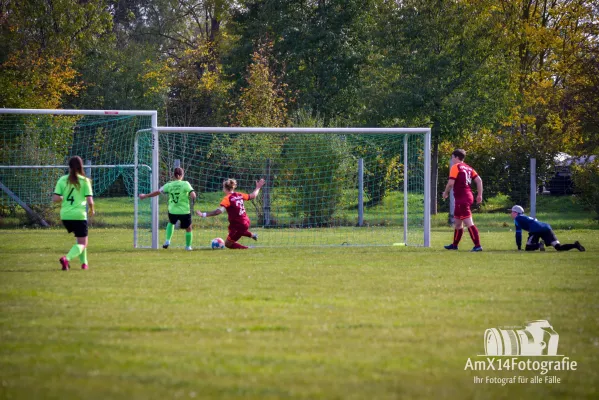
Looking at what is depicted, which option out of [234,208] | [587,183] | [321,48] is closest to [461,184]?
[234,208]

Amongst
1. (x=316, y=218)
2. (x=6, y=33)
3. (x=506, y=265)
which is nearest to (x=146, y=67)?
(x=6, y=33)

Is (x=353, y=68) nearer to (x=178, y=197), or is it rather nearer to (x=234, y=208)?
(x=234, y=208)

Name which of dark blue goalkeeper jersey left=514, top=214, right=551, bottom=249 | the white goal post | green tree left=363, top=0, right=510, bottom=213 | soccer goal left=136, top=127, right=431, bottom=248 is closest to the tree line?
green tree left=363, top=0, right=510, bottom=213

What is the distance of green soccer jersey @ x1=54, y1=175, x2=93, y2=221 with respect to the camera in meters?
11.8

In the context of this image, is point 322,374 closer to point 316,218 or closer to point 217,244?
point 217,244

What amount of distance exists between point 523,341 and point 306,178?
16298 mm

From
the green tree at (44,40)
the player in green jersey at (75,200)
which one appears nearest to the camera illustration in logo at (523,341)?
the player in green jersey at (75,200)

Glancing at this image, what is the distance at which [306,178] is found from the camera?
22.8m

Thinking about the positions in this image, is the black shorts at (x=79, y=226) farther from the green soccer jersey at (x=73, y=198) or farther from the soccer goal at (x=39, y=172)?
the soccer goal at (x=39, y=172)

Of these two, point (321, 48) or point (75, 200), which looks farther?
point (321, 48)

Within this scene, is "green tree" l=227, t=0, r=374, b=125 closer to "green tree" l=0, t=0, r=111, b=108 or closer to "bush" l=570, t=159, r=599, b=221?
"green tree" l=0, t=0, r=111, b=108

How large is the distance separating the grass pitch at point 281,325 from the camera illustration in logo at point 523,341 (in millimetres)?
119

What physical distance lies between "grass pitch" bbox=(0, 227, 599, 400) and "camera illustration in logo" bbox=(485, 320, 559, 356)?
0.12 meters

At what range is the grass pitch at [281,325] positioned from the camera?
5.23 meters
